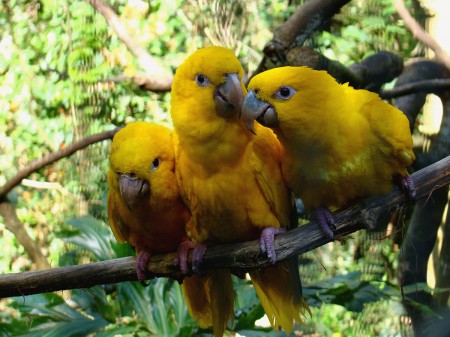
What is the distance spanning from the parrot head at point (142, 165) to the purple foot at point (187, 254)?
167 millimetres

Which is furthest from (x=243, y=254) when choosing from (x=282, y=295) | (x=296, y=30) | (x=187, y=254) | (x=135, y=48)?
(x=135, y=48)

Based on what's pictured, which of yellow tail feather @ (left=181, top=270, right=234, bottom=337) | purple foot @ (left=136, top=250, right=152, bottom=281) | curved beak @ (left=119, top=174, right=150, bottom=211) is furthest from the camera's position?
yellow tail feather @ (left=181, top=270, right=234, bottom=337)

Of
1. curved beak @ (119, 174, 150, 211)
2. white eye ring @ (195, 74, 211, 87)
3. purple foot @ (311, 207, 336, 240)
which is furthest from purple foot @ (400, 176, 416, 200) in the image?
curved beak @ (119, 174, 150, 211)

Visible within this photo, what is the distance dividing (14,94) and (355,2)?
2.44 m

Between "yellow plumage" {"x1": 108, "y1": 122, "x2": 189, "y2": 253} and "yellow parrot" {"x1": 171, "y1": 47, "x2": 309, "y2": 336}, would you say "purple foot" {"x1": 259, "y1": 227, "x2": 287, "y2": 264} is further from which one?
"yellow plumage" {"x1": 108, "y1": 122, "x2": 189, "y2": 253}

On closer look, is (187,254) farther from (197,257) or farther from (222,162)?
(222,162)

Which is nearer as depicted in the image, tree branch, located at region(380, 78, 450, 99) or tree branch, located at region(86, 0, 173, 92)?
tree branch, located at region(380, 78, 450, 99)

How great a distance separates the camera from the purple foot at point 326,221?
4.48 feet

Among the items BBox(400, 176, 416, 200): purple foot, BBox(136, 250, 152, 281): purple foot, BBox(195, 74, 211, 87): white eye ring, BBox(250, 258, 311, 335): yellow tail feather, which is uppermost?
BBox(195, 74, 211, 87): white eye ring

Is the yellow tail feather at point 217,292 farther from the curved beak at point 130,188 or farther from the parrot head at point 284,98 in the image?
the parrot head at point 284,98

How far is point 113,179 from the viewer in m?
1.54

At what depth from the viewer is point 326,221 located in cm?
138

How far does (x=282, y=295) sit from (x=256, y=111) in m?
0.63

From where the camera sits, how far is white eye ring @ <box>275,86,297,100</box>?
4.43ft
